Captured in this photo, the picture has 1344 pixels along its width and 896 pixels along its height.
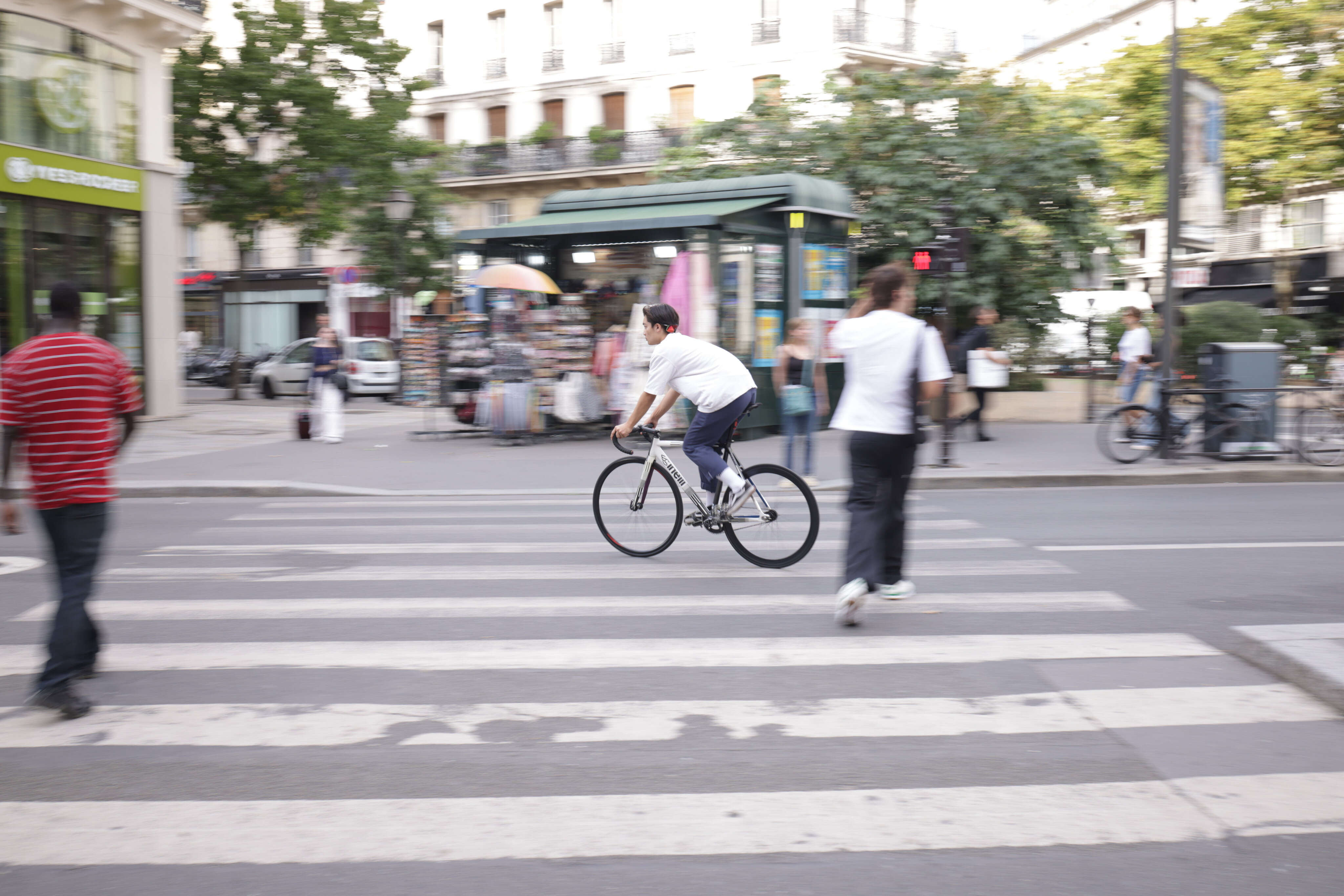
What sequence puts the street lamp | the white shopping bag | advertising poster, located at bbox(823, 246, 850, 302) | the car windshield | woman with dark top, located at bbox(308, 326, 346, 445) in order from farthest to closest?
the car windshield
the street lamp
advertising poster, located at bbox(823, 246, 850, 302)
woman with dark top, located at bbox(308, 326, 346, 445)
the white shopping bag

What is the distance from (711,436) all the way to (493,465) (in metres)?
7.23

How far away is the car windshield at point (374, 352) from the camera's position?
29.1m

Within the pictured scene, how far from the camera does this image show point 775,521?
24.9 feet

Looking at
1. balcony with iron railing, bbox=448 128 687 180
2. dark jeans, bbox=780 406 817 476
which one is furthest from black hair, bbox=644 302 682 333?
balcony with iron railing, bbox=448 128 687 180

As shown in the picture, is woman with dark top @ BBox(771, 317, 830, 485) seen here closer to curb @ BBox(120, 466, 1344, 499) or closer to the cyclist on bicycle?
curb @ BBox(120, 466, 1344, 499)

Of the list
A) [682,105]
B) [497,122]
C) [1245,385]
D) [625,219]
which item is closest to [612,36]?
[682,105]

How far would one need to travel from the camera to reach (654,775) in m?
3.94

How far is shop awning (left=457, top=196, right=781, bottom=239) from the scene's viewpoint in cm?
1600

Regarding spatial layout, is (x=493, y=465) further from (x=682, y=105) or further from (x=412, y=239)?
(x=682, y=105)

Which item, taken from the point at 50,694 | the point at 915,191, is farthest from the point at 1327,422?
the point at 50,694

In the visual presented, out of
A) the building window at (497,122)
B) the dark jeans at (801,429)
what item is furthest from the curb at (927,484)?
the building window at (497,122)

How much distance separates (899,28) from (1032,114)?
703 inches

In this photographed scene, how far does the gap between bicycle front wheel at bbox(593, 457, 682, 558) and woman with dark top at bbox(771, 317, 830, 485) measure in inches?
153

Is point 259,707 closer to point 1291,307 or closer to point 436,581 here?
point 436,581
